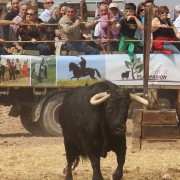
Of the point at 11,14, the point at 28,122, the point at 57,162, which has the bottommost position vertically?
the point at 28,122

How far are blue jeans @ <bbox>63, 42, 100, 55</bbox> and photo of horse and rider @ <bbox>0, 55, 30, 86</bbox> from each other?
3.20ft

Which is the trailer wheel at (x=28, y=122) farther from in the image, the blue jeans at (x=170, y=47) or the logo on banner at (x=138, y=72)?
the blue jeans at (x=170, y=47)

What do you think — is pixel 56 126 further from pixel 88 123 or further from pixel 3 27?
pixel 88 123

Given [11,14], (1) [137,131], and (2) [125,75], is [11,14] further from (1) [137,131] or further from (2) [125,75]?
(1) [137,131]

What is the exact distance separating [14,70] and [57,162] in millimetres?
4351

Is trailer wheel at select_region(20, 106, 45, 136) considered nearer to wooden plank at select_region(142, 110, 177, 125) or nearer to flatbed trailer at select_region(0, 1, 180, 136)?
flatbed trailer at select_region(0, 1, 180, 136)

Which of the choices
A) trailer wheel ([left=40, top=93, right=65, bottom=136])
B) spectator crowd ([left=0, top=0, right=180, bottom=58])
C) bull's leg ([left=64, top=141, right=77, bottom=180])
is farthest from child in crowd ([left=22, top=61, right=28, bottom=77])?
bull's leg ([left=64, top=141, right=77, bottom=180])

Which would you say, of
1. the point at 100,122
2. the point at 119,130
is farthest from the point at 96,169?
the point at 119,130

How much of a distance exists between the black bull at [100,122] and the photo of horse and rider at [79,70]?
6257mm

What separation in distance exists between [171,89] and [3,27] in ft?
13.5

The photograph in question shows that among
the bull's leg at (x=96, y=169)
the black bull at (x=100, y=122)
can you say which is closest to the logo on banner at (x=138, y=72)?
the black bull at (x=100, y=122)

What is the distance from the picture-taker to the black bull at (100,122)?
1119cm

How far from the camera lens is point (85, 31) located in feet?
62.1

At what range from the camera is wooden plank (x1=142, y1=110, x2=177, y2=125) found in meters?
14.2
